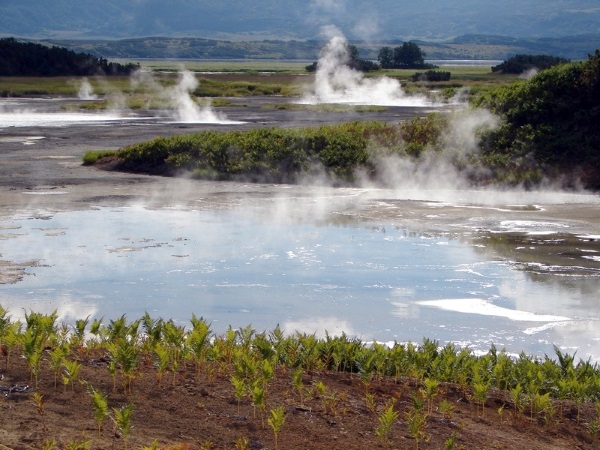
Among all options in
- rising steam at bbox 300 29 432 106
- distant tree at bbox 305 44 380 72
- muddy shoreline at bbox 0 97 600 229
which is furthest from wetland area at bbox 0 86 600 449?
distant tree at bbox 305 44 380 72

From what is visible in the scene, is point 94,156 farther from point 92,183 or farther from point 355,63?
point 355,63

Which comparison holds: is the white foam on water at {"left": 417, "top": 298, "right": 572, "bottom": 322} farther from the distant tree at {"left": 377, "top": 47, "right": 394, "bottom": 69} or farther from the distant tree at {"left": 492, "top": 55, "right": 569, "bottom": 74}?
the distant tree at {"left": 377, "top": 47, "right": 394, "bottom": 69}

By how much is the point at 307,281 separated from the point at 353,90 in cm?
7918

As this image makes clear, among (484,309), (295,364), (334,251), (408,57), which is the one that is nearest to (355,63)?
(408,57)

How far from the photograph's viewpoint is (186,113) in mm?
60750

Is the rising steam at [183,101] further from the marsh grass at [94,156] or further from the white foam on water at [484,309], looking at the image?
the white foam on water at [484,309]

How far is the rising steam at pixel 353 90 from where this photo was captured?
81625mm

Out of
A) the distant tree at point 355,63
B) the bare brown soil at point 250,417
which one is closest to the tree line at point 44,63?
the distant tree at point 355,63

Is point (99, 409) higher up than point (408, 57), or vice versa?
point (99, 409)

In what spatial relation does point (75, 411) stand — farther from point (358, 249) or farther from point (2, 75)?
point (2, 75)

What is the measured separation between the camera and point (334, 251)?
17.2 meters

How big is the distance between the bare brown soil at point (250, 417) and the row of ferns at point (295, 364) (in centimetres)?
8

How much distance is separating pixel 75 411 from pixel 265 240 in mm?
10803

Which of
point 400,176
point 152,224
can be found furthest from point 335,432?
point 400,176
